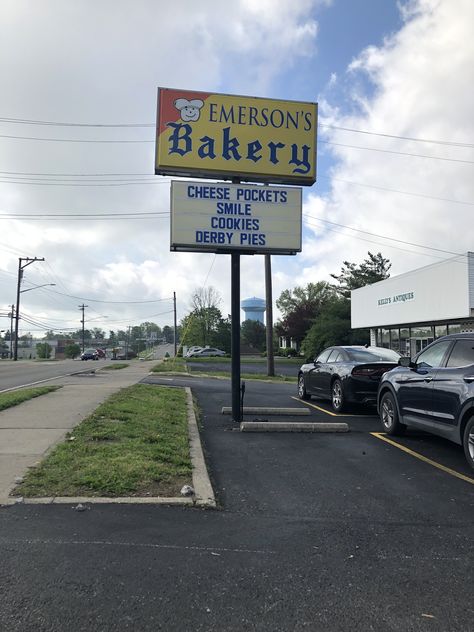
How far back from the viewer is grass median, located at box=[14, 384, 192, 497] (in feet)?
17.0

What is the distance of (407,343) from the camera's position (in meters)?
37.7

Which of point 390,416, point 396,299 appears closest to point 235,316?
point 390,416

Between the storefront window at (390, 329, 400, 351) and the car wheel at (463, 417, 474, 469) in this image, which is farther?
the storefront window at (390, 329, 400, 351)

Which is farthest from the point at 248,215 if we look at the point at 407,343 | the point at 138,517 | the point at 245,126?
the point at 407,343

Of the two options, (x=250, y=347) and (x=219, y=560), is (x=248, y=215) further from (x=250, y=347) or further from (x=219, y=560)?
(x=250, y=347)

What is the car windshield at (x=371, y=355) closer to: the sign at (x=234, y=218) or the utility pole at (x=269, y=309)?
the sign at (x=234, y=218)

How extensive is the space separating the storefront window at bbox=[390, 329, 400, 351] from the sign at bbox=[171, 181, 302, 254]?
101 feet

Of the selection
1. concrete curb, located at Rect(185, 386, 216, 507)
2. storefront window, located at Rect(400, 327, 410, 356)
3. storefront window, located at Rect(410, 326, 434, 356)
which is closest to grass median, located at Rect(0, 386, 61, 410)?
concrete curb, located at Rect(185, 386, 216, 507)

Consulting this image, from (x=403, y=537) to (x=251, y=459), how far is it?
2.89m

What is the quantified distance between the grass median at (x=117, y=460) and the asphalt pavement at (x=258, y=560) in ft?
1.53

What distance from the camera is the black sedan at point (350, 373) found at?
10.8 m

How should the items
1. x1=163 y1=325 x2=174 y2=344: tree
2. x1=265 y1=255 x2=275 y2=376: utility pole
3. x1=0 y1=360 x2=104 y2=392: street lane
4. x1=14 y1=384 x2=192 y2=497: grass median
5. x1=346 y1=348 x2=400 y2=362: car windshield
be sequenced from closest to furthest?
x1=14 y1=384 x2=192 y2=497: grass median, x1=346 y1=348 x2=400 y2=362: car windshield, x1=0 y1=360 x2=104 y2=392: street lane, x1=265 y1=255 x2=275 y2=376: utility pole, x1=163 y1=325 x2=174 y2=344: tree

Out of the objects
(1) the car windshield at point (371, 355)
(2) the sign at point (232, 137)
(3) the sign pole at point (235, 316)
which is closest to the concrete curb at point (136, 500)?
(3) the sign pole at point (235, 316)

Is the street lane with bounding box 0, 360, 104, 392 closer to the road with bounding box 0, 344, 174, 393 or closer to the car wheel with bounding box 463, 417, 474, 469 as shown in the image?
the road with bounding box 0, 344, 174, 393
